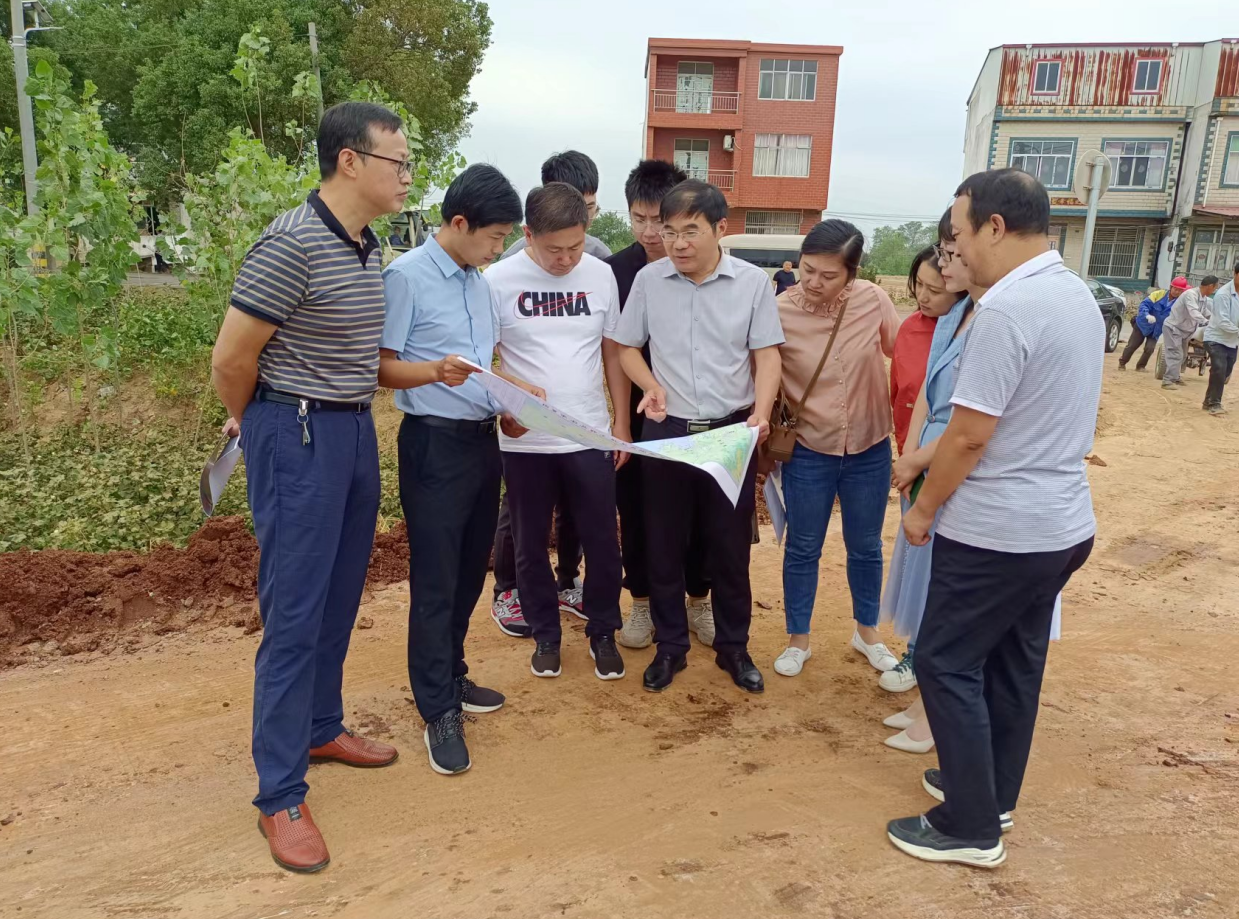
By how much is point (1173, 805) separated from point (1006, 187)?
6.91 ft

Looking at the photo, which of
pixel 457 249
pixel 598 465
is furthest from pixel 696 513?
pixel 457 249

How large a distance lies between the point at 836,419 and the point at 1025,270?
4.43 feet

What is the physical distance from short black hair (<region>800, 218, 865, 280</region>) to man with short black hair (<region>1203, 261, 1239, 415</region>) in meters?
8.96

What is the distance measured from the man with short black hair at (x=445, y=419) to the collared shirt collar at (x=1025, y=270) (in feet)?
4.80

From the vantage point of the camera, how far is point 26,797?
9.35 feet

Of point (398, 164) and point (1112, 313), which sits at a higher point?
point (398, 164)

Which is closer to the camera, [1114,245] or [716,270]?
[716,270]

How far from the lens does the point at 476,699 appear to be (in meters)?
3.47

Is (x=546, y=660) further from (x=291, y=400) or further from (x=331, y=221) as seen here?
(x=331, y=221)

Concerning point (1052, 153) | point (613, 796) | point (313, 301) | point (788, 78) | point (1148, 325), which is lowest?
point (613, 796)

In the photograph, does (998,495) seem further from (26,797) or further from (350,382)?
(26,797)

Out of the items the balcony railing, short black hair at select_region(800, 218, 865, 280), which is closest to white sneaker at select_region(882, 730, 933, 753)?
short black hair at select_region(800, 218, 865, 280)

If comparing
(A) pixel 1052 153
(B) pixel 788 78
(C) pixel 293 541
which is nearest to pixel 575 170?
(C) pixel 293 541

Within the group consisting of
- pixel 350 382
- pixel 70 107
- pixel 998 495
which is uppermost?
pixel 70 107
